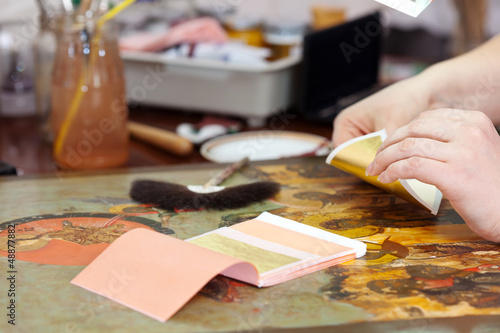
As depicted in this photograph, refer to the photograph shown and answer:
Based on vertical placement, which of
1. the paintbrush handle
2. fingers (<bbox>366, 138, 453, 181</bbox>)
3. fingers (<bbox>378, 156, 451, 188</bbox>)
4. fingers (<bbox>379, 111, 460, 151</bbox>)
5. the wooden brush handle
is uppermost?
fingers (<bbox>379, 111, 460, 151</bbox>)

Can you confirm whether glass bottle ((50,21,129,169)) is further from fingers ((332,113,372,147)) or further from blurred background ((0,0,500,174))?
fingers ((332,113,372,147))

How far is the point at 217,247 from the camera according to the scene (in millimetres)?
737

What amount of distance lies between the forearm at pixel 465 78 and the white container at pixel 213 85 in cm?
49

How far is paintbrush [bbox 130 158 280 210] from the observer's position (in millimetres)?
899

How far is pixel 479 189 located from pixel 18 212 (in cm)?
64

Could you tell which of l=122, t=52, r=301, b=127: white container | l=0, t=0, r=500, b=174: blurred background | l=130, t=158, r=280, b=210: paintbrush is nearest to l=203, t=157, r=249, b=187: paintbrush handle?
l=130, t=158, r=280, b=210: paintbrush

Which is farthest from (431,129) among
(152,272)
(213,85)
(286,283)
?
(213,85)

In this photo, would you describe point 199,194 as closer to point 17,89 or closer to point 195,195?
point 195,195

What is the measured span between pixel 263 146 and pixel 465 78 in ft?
1.51

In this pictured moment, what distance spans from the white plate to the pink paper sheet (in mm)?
560

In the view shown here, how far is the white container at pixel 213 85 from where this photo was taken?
1.46 metres

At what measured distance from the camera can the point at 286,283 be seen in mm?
672

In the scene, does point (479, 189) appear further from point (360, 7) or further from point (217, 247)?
point (360, 7)

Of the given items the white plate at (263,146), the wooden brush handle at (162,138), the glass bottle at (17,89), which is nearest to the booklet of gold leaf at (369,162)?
the white plate at (263,146)
